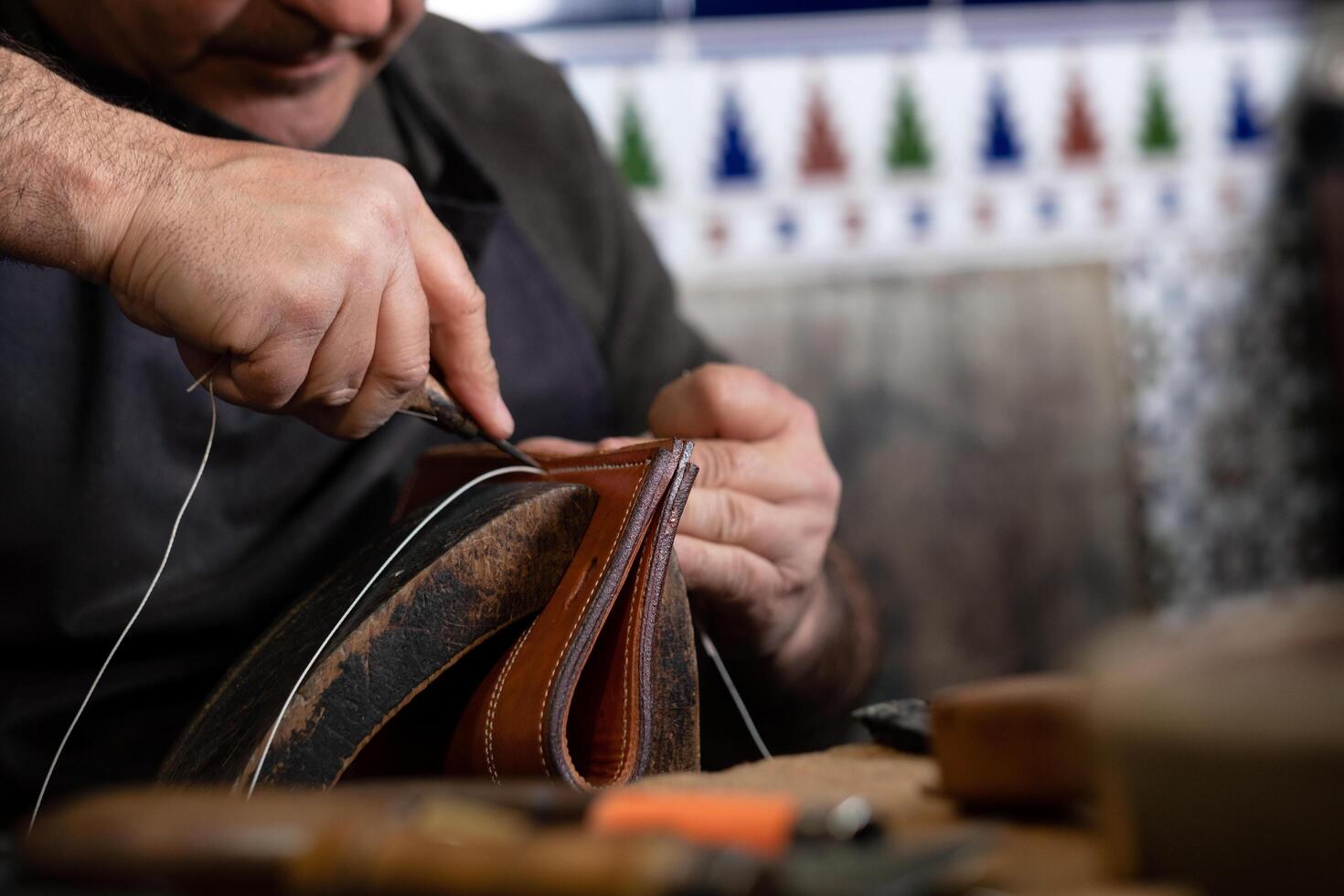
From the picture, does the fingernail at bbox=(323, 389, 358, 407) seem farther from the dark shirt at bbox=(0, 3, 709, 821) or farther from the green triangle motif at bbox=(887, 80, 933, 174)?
the green triangle motif at bbox=(887, 80, 933, 174)

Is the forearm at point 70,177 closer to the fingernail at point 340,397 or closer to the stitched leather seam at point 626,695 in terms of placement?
the fingernail at point 340,397

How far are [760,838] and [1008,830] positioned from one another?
0.15 metres

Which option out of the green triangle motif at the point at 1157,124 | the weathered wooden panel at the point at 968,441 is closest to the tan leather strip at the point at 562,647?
the weathered wooden panel at the point at 968,441

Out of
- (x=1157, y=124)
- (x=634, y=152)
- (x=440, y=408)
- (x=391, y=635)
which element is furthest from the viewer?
(x=1157, y=124)

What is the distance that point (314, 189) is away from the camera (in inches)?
40.1

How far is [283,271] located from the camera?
0.98 meters

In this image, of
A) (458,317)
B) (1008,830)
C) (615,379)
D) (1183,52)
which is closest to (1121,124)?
(1183,52)

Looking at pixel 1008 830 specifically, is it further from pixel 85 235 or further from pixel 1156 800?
pixel 85 235

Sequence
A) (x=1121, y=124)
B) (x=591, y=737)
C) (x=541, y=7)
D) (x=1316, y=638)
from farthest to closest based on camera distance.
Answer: (x=1121, y=124) < (x=541, y=7) < (x=591, y=737) < (x=1316, y=638)

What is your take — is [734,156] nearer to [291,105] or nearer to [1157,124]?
[1157,124]

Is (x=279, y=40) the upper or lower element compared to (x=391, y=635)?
upper

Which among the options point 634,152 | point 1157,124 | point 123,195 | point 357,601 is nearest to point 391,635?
point 357,601

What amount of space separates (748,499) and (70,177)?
0.70m

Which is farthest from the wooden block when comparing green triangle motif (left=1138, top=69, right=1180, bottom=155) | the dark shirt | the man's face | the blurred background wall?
green triangle motif (left=1138, top=69, right=1180, bottom=155)
